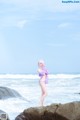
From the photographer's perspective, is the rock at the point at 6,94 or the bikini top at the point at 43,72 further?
the rock at the point at 6,94

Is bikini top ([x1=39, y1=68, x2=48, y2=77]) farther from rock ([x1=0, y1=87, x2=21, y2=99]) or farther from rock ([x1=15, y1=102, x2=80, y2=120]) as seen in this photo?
rock ([x1=0, y1=87, x2=21, y2=99])

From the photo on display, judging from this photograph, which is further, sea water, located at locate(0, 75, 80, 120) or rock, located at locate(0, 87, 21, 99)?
rock, located at locate(0, 87, 21, 99)

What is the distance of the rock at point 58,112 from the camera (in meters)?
9.64

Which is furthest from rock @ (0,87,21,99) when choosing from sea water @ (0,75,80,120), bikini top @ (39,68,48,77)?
bikini top @ (39,68,48,77)

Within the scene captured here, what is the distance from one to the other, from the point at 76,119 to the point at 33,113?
1064mm

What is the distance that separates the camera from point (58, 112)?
32.0 feet

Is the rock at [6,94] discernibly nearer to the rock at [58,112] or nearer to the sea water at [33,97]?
the sea water at [33,97]

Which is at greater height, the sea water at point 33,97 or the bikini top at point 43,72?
the bikini top at point 43,72

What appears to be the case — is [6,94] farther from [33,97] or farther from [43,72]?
[43,72]

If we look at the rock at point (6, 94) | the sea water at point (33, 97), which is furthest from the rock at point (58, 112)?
the rock at point (6, 94)

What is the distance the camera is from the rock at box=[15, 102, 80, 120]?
964 cm

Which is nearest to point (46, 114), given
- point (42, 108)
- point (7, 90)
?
point (42, 108)

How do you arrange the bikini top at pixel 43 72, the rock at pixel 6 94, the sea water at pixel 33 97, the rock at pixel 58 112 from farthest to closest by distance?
1. the rock at pixel 6 94
2. the sea water at pixel 33 97
3. the bikini top at pixel 43 72
4. the rock at pixel 58 112

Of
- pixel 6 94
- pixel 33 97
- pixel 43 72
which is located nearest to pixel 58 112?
pixel 43 72
